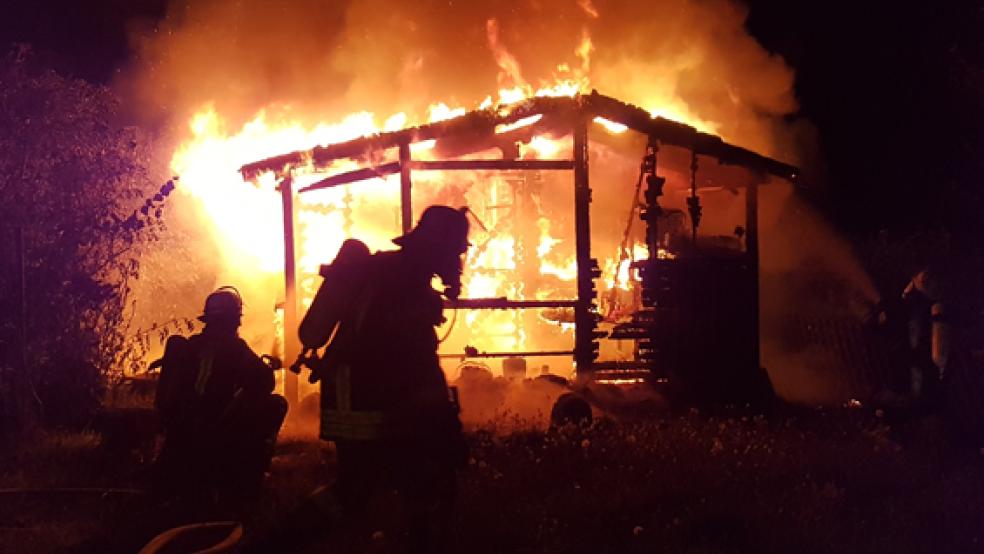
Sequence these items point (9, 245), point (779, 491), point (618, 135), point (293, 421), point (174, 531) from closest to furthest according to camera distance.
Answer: point (174, 531)
point (779, 491)
point (9, 245)
point (293, 421)
point (618, 135)

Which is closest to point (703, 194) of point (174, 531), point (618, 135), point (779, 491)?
point (618, 135)

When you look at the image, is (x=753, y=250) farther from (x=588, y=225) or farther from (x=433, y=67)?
(x=433, y=67)

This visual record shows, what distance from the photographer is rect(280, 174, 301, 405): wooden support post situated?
12438 mm

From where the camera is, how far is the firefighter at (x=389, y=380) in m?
4.72

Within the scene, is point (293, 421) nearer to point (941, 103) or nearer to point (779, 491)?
point (779, 491)

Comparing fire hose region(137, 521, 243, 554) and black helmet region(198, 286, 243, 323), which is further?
black helmet region(198, 286, 243, 323)

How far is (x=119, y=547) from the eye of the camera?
6188 millimetres

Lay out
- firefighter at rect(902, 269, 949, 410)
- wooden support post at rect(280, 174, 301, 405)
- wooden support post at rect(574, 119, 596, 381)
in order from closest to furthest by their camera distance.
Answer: firefighter at rect(902, 269, 949, 410) → wooden support post at rect(574, 119, 596, 381) → wooden support post at rect(280, 174, 301, 405)

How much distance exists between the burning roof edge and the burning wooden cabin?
0.06 ft

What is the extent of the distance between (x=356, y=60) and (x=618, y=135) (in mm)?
12510

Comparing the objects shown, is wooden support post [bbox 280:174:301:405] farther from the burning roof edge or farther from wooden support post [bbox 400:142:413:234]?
wooden support post [bbox 400:142:413:234]

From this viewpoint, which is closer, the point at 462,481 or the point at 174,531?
the point at 174,531

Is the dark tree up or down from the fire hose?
up

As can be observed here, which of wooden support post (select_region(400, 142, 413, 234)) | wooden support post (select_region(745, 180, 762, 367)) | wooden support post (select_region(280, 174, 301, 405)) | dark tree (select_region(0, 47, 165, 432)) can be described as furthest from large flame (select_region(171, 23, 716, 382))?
dark tree (select_region(0, 47, 165, 432))
